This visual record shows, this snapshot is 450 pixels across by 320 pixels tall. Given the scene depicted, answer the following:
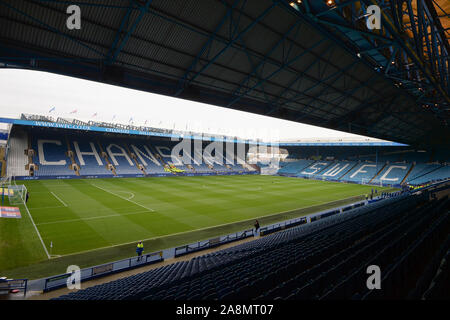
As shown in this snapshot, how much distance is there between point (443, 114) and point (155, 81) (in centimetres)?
2271

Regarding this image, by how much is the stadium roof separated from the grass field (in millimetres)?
8998

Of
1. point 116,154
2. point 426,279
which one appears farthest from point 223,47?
point 116,154

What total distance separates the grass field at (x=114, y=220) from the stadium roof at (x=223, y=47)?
9.00m

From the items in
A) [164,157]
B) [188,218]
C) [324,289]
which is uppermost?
[164,157]

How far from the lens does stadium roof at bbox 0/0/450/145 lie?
7117 millimetres

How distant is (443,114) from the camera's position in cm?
1867

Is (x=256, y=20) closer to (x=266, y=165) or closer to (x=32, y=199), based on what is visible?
(x=32, y=199)

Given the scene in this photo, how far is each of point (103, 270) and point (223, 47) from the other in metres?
11.0

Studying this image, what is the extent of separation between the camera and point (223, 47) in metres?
9.74

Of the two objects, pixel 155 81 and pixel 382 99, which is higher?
pixel 382 99

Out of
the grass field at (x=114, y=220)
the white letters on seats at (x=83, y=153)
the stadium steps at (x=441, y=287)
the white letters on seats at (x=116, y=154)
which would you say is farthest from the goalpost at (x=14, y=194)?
the stadium steps at (x=441, y=287)

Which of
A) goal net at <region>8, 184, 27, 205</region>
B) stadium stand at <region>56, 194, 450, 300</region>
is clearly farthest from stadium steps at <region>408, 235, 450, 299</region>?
goal net at <region>8, 184, 27, 205</region>

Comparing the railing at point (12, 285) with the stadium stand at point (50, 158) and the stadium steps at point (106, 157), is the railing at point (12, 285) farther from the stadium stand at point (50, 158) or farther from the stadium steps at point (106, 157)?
the stadium steps at point (106, 157)
